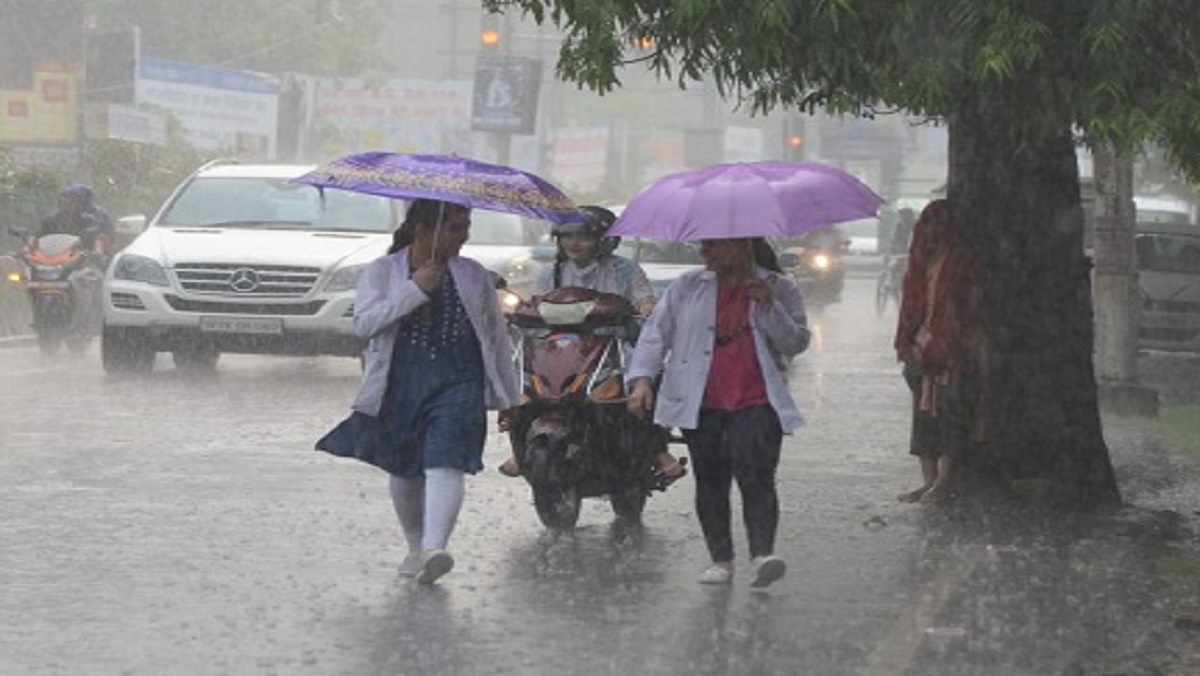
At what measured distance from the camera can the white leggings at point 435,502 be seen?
1017 centimetres

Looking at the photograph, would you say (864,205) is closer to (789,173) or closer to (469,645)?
(789,173)

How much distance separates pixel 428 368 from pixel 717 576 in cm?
140

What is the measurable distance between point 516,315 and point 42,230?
14.1 m

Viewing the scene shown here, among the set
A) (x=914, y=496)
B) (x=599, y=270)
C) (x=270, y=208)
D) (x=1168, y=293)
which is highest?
(x=599, y=270)

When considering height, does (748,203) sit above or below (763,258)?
above

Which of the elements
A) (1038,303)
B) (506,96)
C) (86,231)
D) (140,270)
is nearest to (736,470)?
(1038,303)

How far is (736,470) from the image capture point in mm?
10367

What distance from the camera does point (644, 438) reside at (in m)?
12.1

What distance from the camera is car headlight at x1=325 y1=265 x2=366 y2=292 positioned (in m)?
21.0

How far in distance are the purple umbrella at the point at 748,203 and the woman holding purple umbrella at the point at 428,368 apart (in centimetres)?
70

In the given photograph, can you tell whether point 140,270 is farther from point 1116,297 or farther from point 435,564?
point 435,564

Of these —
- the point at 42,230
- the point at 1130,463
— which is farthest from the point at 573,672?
the point at 42,230

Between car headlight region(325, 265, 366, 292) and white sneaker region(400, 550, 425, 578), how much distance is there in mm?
10592

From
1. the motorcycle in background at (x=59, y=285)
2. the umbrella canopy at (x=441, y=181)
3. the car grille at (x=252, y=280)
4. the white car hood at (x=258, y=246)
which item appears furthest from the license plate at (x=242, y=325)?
the umbrella canopy at (x=441, y=181)
